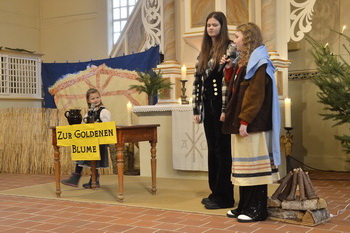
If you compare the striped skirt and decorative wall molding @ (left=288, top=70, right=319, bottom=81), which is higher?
decorative wall molding @ (left=288, top=70, right=319, bottom=81)

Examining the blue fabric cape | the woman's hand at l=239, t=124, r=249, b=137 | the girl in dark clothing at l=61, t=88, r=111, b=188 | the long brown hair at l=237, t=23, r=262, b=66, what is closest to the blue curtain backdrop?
the girl in dark clothing at l=61, t=88, r=111, b=188

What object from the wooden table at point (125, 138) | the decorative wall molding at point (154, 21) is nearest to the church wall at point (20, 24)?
the decorative wall molding at point (154, 21)

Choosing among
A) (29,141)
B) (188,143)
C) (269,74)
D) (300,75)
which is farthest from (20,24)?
(269,74)

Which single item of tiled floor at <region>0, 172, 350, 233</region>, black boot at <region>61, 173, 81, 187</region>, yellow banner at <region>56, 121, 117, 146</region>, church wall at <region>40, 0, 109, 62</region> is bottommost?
tiled floor at <region>0, 172, 350, 233</region>

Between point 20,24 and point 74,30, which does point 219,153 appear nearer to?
point 74,30

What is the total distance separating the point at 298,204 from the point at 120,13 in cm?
1077

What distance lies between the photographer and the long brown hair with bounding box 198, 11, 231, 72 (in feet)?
15.0

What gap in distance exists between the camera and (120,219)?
4227 mm

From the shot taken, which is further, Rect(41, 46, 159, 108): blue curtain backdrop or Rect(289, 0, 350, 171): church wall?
Rect(41, 46, 159, 108): blue curtain backdrop

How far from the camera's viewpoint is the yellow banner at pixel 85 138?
5047 mm

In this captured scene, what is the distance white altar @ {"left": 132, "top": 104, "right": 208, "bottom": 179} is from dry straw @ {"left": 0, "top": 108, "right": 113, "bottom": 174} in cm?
141

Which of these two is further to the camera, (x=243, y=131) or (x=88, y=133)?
(x=88, y=133)

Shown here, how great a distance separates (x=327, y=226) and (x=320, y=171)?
3.87 metres

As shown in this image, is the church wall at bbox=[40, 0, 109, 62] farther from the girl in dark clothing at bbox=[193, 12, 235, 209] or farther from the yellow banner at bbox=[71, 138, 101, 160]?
the girl in dark clothing at bbox=[193, 12, 235, 209]
